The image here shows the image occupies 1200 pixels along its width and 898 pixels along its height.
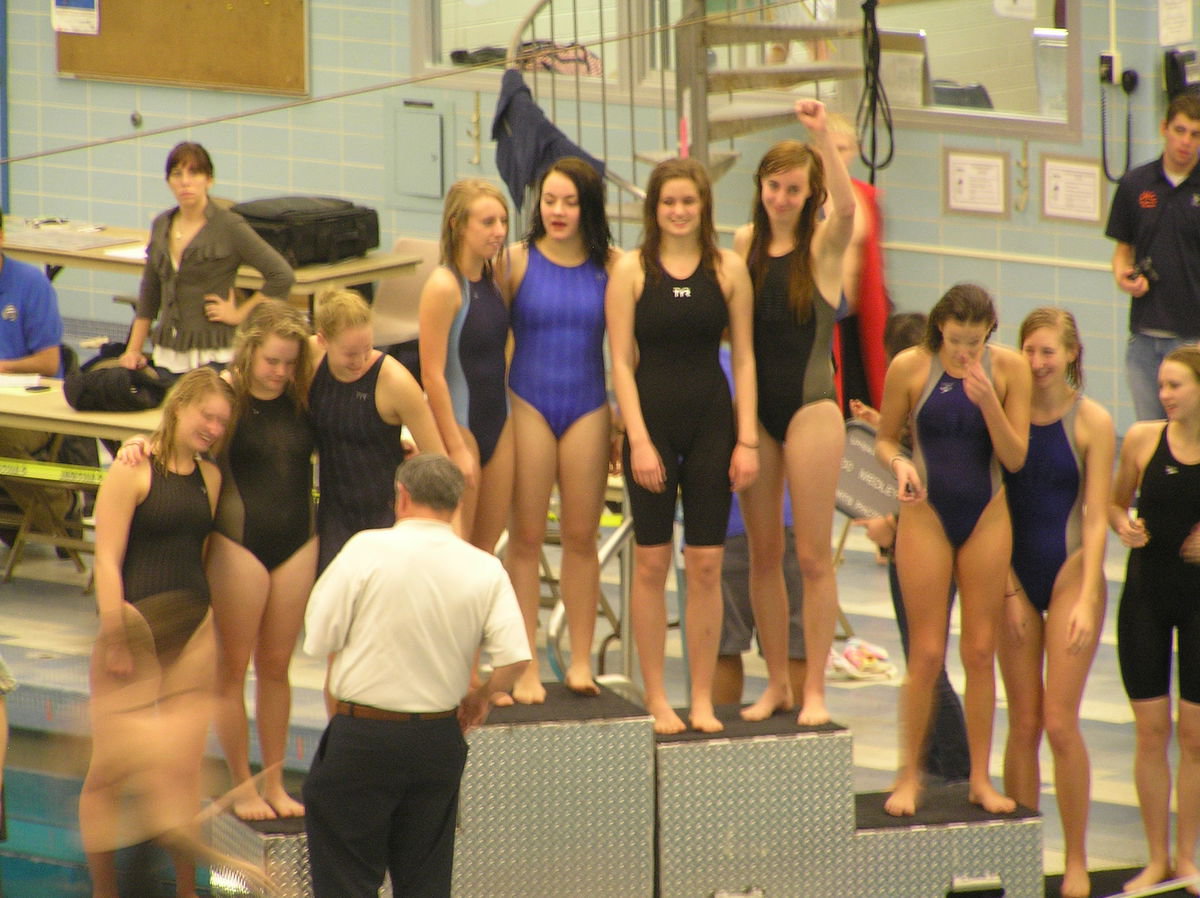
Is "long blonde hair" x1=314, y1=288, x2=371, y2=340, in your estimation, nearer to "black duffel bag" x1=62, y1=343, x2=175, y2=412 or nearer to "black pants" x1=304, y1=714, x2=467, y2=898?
"black pants" x1=304, y1=714, x2=467, y2=898

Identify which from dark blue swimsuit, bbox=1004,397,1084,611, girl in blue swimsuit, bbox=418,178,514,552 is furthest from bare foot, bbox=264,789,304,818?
dark blue swimsuit, bbox=1004,397,1084,611

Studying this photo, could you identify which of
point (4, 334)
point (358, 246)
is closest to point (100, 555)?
point (4, 334)

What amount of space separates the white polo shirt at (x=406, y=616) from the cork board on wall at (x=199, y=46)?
7288 millimetres

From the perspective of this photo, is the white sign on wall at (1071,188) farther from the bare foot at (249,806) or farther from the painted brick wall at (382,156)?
the bare foot at (249,806)

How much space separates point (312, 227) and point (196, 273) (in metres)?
2.27

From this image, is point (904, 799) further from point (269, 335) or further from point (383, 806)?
point (269, 335)

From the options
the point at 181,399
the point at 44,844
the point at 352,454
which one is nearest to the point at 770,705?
the point at 352,454

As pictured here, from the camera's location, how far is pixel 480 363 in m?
4.88

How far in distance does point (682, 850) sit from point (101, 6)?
833 centimetres

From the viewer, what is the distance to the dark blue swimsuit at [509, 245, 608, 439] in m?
4.85

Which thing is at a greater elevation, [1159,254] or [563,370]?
[1159,254]

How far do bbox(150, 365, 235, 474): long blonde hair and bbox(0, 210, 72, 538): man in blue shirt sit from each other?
10.1ft

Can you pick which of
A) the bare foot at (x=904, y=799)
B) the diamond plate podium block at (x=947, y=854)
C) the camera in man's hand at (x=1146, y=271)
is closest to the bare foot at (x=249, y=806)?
the diamond plate podium block at (x=947, y=854)

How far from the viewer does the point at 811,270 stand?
15.7 ft
